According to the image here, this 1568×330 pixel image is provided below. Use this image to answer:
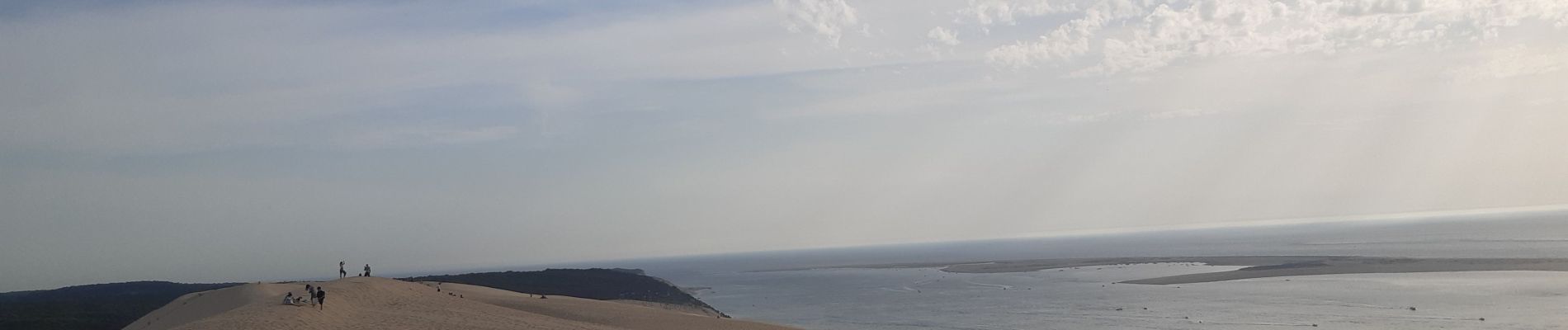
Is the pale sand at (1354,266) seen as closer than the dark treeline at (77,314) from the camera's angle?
No

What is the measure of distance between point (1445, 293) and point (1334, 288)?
26.6 feet

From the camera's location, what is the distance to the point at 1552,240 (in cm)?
11238

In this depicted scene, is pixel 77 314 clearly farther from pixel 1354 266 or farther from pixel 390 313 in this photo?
pixel 1354 266

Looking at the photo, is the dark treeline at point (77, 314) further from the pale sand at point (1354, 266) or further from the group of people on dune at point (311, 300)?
the pale sand at point (1354, 266)

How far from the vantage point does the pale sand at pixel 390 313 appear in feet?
86.8

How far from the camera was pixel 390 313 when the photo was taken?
100ft

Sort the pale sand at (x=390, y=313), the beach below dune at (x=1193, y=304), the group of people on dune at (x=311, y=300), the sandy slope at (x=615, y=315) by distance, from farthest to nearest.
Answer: the beach below dune at (x=1193, y=304), the sandy slope at (x=615, y=315), the group of people on dune at (x=311, y=300), the pale sand at (x=390, y=313)

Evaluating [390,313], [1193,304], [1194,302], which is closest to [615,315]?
[390,313]

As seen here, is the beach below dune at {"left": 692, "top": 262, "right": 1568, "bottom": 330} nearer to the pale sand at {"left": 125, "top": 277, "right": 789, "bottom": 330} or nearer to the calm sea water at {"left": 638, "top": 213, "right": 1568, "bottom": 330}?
the calm sea water at {"left": 638, "top": 213, "right": 1568, "bottom": 330}

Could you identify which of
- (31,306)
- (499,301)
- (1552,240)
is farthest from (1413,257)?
(31,306)

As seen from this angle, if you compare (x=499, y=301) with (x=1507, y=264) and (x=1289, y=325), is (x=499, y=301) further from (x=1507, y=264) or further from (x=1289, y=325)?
(x=1507, y=264)

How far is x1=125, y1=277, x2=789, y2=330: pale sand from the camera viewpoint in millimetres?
26469

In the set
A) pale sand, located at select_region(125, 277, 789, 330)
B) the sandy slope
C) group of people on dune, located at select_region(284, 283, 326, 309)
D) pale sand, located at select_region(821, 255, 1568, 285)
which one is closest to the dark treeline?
pale sand, located at select_region(125, 277, 789, 330)

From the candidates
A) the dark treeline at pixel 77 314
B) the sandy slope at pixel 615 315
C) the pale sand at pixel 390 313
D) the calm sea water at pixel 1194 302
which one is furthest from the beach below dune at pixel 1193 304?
the dark treeline at pixel 77 314
